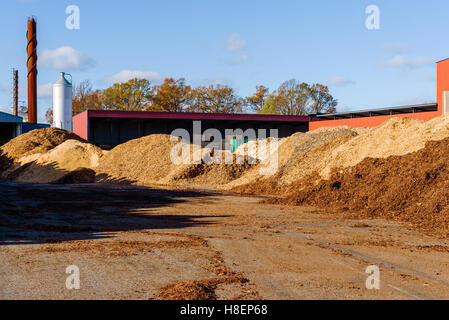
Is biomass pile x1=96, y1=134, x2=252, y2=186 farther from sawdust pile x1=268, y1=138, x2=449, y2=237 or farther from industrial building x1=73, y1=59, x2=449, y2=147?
industrial building x1=73, y1=59, x2=449, y2=147

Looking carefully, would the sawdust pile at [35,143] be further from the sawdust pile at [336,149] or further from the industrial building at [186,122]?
the sawdust pile at [336,149]

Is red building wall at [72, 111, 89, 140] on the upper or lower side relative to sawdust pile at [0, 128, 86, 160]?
upper

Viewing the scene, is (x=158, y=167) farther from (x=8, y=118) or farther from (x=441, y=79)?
(x=8, y=118)

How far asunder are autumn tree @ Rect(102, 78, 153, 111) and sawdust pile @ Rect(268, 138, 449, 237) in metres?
54.5

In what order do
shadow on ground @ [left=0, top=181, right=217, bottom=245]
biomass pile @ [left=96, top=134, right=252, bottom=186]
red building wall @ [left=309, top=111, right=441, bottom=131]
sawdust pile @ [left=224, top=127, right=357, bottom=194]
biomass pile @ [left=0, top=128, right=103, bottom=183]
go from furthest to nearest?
1. red building wall @ [left=309, top=111, right=441, bottom=131]
2. biomass pile @ [left=0, top=128, right=103, bottom=183]
3. biomass pile @ [left=96, top=134, right=252, bottom=186]
4. sawdust pile @ [left=224, top=127, right=357, bottom=194]
5. shadow on ground @ [left=0, top=181, right=217, bottom=245]

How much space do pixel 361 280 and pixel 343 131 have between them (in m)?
21.3

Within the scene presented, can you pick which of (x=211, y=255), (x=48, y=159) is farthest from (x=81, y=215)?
(x=48, y=159)

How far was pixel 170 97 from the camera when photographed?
7181cm

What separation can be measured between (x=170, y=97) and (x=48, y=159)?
38143 mm

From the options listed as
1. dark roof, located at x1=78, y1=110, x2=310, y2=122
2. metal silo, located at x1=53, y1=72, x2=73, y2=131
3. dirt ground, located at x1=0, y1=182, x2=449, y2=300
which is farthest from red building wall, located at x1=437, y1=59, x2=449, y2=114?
metal silo, located at x1=53, y1=72, x2=73, y2=131

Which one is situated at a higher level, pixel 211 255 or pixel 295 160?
pixel 295 160

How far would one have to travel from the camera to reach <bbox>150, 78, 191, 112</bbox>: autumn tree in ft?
232

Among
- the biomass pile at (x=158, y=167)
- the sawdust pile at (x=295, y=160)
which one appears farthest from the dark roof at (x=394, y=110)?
the biomass pile at (x=158, y=167)

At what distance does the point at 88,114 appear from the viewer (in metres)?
45.5
